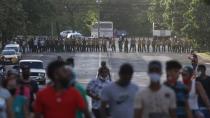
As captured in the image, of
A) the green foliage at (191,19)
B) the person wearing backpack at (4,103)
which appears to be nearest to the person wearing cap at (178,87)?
the person wearing backpack at (4,103)

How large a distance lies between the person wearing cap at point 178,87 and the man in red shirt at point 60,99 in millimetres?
2164

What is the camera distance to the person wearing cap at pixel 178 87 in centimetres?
1148

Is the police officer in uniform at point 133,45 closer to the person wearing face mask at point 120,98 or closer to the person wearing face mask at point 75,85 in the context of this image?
the person wearing face mask at point 75,85

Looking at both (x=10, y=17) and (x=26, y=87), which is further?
(x=10, y=17)

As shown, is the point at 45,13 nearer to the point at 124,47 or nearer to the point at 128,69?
the point at 124,47

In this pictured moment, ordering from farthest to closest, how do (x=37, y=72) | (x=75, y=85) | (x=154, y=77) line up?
(x=37, y=72) → (x=75, y=85) → (x=154, y=77)

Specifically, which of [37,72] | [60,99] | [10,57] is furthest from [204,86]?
[10,57]

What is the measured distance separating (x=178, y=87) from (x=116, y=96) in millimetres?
1075

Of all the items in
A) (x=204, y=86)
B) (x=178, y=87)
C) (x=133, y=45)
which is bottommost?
(x=133, y=45)

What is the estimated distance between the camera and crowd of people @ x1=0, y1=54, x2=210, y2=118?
9.75 meters

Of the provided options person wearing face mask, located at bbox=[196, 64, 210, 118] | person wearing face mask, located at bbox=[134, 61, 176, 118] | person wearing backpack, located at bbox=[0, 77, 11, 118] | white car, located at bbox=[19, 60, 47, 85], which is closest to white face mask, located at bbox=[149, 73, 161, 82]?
person wearing face mask, located at bbox=[134, 61, 176, 118]

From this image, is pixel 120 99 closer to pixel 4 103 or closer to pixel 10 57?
pixel 4 103

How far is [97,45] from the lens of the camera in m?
87.0

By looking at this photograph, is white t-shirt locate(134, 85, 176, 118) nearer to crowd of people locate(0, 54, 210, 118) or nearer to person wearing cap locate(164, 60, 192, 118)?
crowd of people locate(0, 54, 210, 118)
